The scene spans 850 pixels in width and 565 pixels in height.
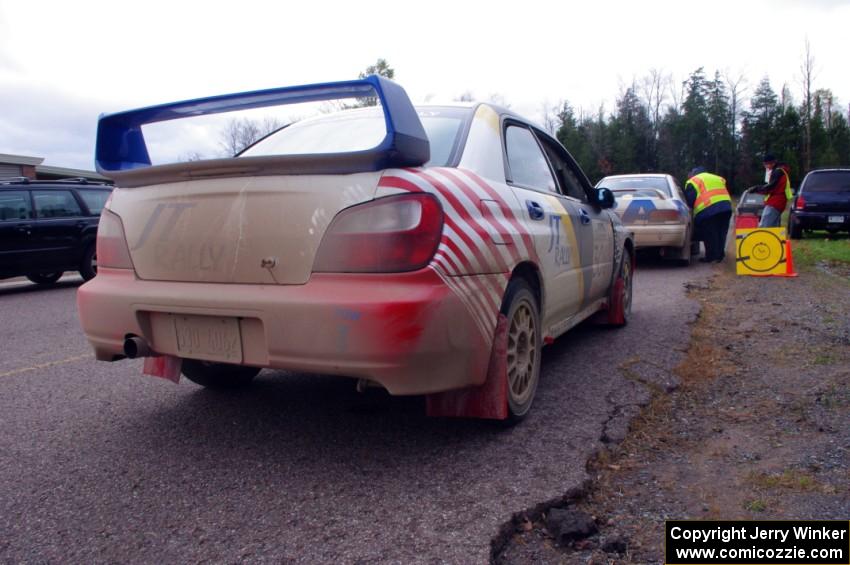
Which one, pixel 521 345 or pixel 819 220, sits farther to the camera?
pixel 819 220

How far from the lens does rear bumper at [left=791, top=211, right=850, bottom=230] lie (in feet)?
48.6

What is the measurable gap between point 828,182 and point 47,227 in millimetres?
16033

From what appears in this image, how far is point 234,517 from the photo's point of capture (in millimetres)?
2365

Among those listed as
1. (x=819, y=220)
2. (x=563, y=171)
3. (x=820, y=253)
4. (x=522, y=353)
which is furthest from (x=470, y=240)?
(x=819, y=220)

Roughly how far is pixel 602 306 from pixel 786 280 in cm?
428

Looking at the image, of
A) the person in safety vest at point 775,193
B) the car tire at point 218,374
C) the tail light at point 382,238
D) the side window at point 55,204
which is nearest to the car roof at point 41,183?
the side window at point 55,204

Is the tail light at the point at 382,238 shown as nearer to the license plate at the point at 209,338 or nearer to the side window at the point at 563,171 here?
the license plate at the point at 209,338

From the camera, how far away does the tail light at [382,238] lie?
246 centimetres

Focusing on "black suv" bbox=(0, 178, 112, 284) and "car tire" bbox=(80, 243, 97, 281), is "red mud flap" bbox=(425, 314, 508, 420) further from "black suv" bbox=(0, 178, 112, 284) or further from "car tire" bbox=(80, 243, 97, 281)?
"car tire" bbox=(80, 243, 97, 281)

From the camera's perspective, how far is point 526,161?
3824 millimetres

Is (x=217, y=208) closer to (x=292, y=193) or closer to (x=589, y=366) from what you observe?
(x=292, y=193)

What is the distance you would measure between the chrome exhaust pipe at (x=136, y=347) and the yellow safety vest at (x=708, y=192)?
9.75 meters

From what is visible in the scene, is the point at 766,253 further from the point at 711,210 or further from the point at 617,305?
the point at 617,305

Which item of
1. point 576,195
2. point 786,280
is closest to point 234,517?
point 576,195
